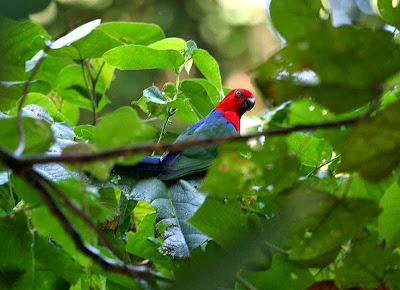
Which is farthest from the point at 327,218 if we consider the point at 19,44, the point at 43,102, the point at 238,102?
the point at 238,102

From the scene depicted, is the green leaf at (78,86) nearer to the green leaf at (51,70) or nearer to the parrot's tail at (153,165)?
the green leaf at (51,70)

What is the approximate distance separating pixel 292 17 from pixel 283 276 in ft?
0.87

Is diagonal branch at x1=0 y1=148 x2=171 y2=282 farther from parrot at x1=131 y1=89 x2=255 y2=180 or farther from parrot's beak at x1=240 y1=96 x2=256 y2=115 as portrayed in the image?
parrot's beak at x1=240 y1=96 x2=256 y2=115

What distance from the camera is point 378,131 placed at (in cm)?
42

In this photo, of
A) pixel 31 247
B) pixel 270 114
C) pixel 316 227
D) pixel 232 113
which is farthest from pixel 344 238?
pixel 232 113

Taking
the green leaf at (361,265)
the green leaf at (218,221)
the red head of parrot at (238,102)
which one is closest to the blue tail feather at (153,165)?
the green leaf at (218,221)

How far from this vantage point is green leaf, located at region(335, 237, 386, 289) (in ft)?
1.65

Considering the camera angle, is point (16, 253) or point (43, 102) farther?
point (43, 102)

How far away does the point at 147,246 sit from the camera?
0.73 meters

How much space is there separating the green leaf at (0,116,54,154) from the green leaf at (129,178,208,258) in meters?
0.24

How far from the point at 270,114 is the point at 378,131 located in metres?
0.58

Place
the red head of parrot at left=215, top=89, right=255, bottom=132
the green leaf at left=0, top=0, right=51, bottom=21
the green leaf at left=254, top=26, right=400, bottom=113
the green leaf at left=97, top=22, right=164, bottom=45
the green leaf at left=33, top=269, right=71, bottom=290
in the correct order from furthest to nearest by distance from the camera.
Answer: the red head of parrot at left=215, top=89, right=255, bottom=132, the green leaf at left=97, top=22, right=164, bottom=45, the green leaf at left=33, top=269, right=71, bottom=290, the green leaf at left=254, top=26, right=400, bottom=113, the green leaf at left=0, top=0, right=51, bottom=21

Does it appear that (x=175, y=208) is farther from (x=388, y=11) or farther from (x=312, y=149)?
(x=388, y=11)

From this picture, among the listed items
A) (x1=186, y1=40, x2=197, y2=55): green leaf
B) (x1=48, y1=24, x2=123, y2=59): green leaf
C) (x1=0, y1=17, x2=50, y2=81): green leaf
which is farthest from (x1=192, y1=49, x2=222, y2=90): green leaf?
(x1=0, y1=17, x2=50, y2=81): green leaf
